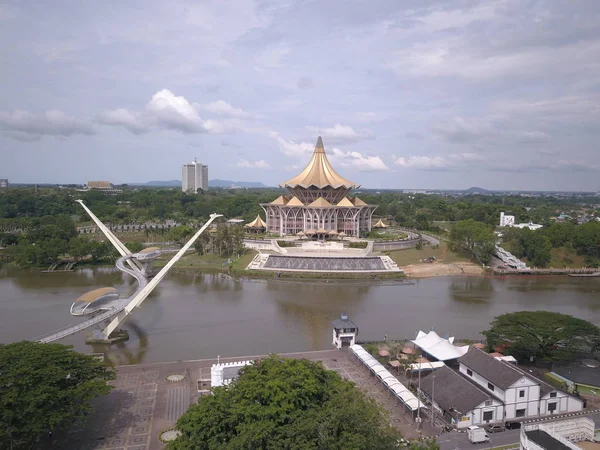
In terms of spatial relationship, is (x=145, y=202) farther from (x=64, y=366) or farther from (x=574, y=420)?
(x=574, y=420)

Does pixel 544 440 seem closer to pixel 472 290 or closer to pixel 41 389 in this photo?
pixel 41 389

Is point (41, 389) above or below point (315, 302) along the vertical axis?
above

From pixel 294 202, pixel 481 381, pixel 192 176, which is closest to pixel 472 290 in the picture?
pixel 481 381

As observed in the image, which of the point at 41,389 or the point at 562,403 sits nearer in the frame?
the point at 41,389

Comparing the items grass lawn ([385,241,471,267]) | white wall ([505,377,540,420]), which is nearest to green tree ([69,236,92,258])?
grass lawn ([385,241,471,267])

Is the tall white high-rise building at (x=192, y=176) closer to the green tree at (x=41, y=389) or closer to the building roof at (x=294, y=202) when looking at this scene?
the building roof at (x=294, y=202)

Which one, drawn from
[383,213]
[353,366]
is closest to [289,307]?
[353,366]

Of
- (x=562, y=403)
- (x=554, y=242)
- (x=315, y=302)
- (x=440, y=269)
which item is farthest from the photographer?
(x=554, y=242)

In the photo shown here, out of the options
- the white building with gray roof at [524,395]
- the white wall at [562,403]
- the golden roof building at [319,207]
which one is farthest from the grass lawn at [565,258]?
the white building with gray roof at [524,395]
